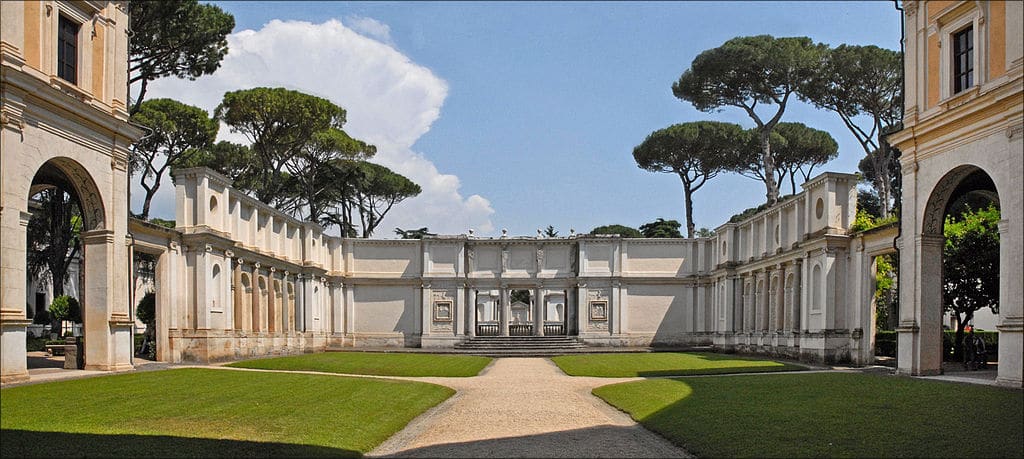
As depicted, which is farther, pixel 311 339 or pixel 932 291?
pixel 311 339

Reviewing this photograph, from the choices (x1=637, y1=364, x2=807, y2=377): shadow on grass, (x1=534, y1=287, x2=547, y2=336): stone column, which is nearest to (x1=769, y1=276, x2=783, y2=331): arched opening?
(x1=637, y1=364, x2=807, y2=377): shadow on grass

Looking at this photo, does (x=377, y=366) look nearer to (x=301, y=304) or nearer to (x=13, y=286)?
(x=301, y=304)

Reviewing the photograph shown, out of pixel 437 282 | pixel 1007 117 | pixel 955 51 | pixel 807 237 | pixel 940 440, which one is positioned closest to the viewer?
pixel 940 440

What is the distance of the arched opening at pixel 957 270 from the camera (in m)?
20.5

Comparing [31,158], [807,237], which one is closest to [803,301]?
[807,237]

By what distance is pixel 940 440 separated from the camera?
1105 centimetres

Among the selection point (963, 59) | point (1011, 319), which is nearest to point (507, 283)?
point (963, 59)

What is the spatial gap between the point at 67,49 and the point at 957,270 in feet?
88.1

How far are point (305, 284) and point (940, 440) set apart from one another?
1372 inches

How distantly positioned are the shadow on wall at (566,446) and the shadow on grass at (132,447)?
149 centimetres

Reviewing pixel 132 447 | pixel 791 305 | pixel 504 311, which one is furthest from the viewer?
pixel 504 311

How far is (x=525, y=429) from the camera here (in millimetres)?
13742

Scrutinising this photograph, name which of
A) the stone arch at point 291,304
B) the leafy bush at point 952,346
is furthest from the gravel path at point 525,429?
the stone arch at point 291,304

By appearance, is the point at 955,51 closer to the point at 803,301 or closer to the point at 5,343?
the point at 803,301
